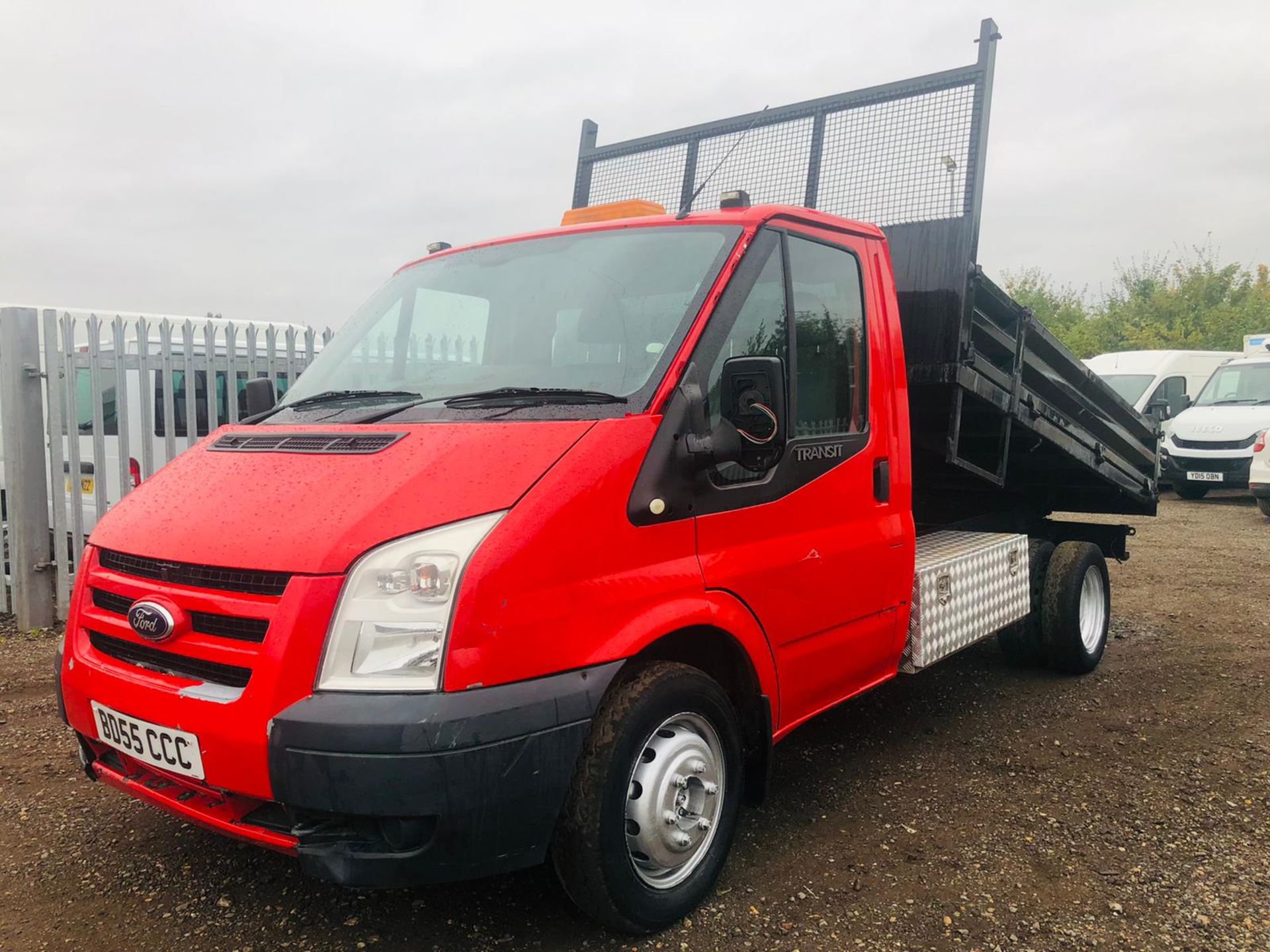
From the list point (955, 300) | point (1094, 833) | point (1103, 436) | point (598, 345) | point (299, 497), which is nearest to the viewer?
point (299, 497)

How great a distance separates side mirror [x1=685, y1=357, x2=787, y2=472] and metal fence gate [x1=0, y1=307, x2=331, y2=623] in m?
4.68

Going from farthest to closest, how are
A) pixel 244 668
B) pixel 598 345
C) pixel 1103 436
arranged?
pixel 1103 436
pixel 598 345
pixel 244 668

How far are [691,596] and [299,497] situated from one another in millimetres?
1148

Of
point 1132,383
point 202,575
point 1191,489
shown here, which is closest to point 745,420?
point 202,575

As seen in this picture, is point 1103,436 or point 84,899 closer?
point 84,899

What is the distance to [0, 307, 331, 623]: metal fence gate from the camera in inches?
248

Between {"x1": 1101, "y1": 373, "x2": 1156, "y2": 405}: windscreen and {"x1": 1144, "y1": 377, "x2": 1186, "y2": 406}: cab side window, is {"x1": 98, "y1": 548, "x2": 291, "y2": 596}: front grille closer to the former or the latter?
{"x1": 1101, "y1": 373, "x2": 1156, "y2": 405}: windscreen

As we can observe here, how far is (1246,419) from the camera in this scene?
1480 centimetres

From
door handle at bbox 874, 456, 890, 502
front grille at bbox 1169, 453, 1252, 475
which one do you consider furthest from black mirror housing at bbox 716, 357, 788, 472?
front grille at bbox 1169, 453, 1252, 475

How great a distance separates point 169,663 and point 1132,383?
17.8 m

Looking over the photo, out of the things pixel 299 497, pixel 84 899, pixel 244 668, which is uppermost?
pixel 299 497

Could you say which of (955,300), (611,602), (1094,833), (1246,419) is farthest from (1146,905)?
(1246,419)

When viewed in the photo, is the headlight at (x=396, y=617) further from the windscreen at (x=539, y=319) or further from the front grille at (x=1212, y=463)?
the front grille at (x=1212, y=463)

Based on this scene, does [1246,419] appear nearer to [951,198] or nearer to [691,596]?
[951,198]
